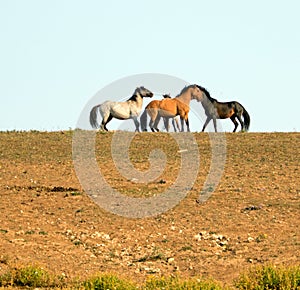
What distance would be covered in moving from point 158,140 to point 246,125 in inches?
241

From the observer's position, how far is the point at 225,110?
32.8 metres

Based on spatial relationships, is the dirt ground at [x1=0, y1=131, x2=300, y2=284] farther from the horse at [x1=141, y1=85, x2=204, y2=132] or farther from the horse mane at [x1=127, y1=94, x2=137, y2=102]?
the horse mane at [x1=127, y1=94, x2=137, y2=102]

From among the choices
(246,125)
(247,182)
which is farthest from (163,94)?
(247,182)

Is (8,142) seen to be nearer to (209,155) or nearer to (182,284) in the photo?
(209,155)

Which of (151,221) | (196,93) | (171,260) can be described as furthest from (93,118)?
(171,260)

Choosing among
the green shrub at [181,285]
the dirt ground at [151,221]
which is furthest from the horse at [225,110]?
the green shrub at [181,285]

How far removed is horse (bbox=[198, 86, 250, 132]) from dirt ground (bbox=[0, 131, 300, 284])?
6.10m

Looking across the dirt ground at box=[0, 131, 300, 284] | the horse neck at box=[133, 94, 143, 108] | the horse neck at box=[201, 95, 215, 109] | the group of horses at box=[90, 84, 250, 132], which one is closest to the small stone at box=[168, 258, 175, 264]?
the dirt ground at box=[0, 131, 300, 284]

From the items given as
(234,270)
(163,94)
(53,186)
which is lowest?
(234,270)

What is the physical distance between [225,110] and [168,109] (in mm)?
2144

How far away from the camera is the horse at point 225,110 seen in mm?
32594

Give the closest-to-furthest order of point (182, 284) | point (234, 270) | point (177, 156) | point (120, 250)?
point (182, 284), point (234, 270), point (120, 250), point (177, 156)

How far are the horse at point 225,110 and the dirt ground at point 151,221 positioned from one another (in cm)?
610

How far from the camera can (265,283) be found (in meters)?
14.2
